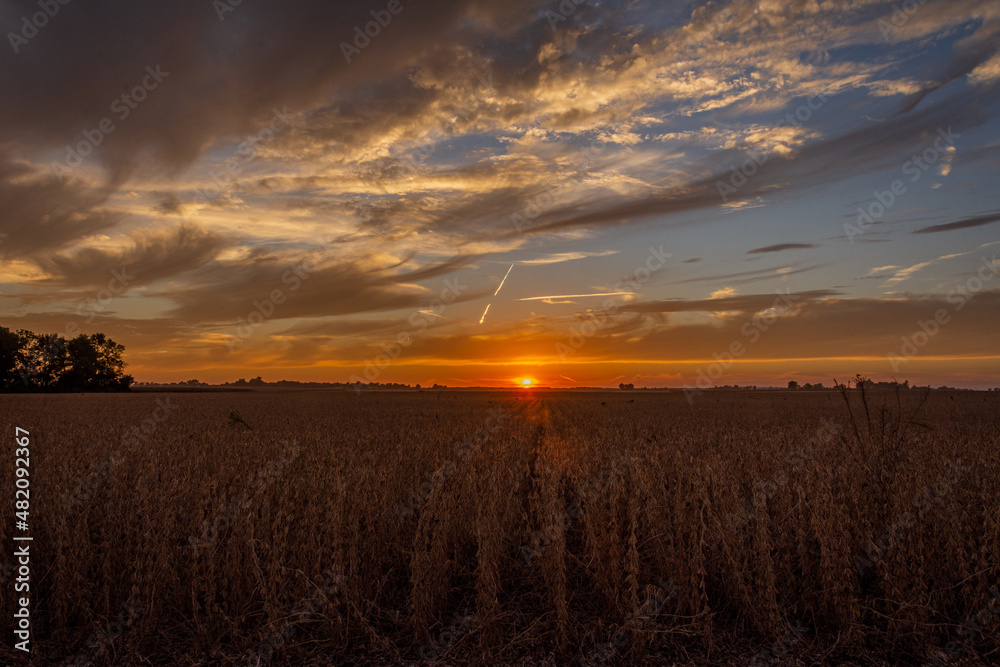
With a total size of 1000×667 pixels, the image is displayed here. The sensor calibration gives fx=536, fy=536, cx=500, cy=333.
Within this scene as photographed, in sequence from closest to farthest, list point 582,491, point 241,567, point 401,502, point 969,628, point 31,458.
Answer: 1. point 969,628
2. point 241,567
3. point 582,491
4. point 401,502
5. point 31,458

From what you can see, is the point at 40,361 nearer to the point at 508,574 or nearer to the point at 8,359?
the point at 8,359

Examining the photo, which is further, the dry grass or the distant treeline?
the distant treeline

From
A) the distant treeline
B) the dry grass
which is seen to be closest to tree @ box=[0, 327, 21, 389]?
the distant treeline

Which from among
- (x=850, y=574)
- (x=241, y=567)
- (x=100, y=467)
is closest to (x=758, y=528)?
(x=850, y=574)

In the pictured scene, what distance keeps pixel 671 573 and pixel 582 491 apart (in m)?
1.29

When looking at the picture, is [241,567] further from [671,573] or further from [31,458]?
[31,458]

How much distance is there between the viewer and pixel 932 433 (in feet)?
42.5

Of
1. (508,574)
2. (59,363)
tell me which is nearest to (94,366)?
(59,363)

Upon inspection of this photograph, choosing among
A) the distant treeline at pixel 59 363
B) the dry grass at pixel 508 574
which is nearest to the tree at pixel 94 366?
the distant treeline at pixel 59 363

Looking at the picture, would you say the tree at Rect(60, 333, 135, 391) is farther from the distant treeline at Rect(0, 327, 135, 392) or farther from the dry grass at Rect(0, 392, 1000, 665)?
the dry grass at Rect(0, 392, 1000, 665)

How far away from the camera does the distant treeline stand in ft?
222

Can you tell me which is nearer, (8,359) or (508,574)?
(508,574)

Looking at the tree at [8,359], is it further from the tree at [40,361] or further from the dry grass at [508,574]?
the dry grass at [508,574]

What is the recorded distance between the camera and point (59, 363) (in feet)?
232
